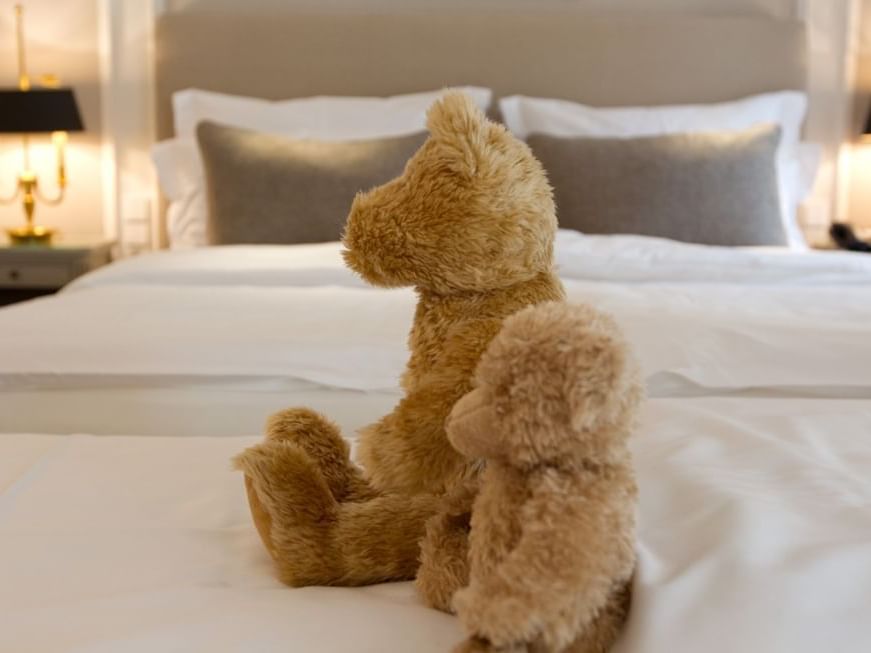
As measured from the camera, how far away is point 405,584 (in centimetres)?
85

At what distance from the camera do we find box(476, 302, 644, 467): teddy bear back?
0.61 m

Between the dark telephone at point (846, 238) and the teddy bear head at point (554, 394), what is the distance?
291 centimetres

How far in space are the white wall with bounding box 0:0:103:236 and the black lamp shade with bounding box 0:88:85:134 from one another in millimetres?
289

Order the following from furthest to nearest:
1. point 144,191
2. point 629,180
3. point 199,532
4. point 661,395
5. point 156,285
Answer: point 144,191 → point 629,180 → point 156,285 → point 661,395 → point 199,532

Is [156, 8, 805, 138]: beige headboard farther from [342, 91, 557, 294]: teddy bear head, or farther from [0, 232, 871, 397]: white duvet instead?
[342, 91, 557, 294]: teddy bear head

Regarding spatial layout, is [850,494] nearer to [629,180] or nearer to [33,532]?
[33,532]

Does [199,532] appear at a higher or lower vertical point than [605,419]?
lower

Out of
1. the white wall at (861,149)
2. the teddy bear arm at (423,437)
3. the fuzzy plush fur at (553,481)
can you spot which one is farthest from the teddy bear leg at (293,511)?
the white wall at (861,149)

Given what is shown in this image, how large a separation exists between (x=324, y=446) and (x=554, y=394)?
15.0 inches

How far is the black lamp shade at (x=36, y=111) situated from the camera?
3.13 m

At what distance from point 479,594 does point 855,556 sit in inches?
10.3

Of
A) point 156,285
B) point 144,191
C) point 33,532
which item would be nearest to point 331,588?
point 33,532

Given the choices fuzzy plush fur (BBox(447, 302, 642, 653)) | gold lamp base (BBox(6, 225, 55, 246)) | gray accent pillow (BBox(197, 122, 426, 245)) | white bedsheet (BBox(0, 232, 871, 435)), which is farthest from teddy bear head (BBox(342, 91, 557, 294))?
gold lamp base (BBox(6, 225, 55, 246))

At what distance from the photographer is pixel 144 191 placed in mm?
3492
